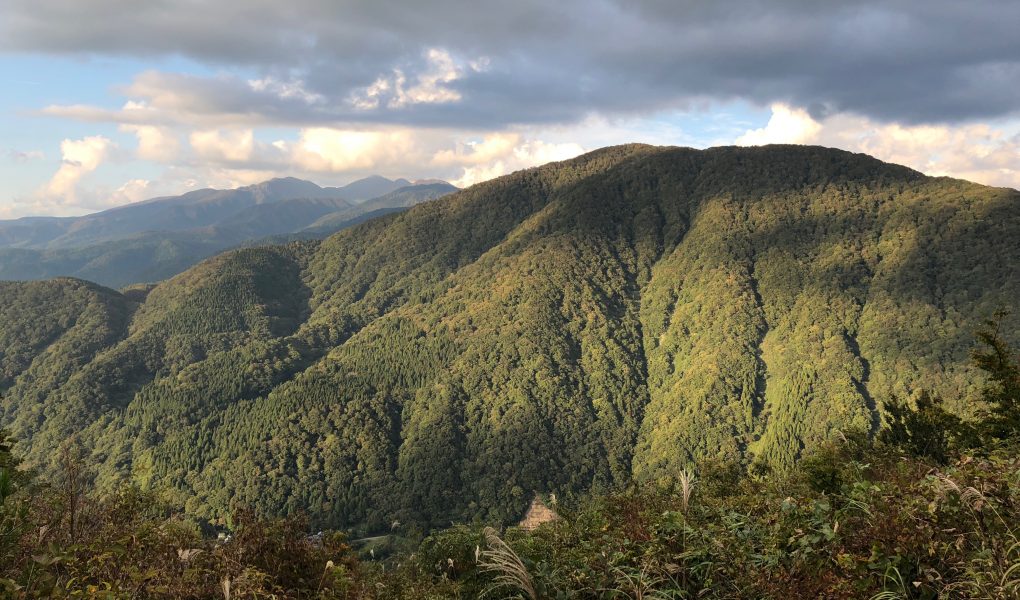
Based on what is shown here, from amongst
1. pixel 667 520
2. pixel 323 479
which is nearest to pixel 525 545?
pixel 667 520

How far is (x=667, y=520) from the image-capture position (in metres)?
8.15

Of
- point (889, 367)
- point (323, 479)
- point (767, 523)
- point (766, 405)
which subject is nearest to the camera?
point (767, 523)

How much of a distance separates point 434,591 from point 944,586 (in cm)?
829

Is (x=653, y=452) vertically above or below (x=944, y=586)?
below

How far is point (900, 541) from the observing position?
22.0ft

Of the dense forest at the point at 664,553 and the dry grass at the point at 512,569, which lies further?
the dry grass at the point at 512,569

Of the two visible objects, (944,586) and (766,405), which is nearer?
(944,586)

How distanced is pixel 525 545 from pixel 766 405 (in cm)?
21060

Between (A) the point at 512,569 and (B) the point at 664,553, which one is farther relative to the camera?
(B) the point at 664,553

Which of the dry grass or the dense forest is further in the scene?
the dry grass

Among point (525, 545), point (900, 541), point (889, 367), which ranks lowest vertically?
point (889, 367)

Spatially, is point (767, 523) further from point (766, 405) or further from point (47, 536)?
point (766, 405)

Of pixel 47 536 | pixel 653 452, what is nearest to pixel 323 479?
pixel 653 452

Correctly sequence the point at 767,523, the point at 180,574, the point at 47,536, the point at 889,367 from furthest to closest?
the point at 889,367, the point at 47,536, the point at 767,523, the point at 180,574
